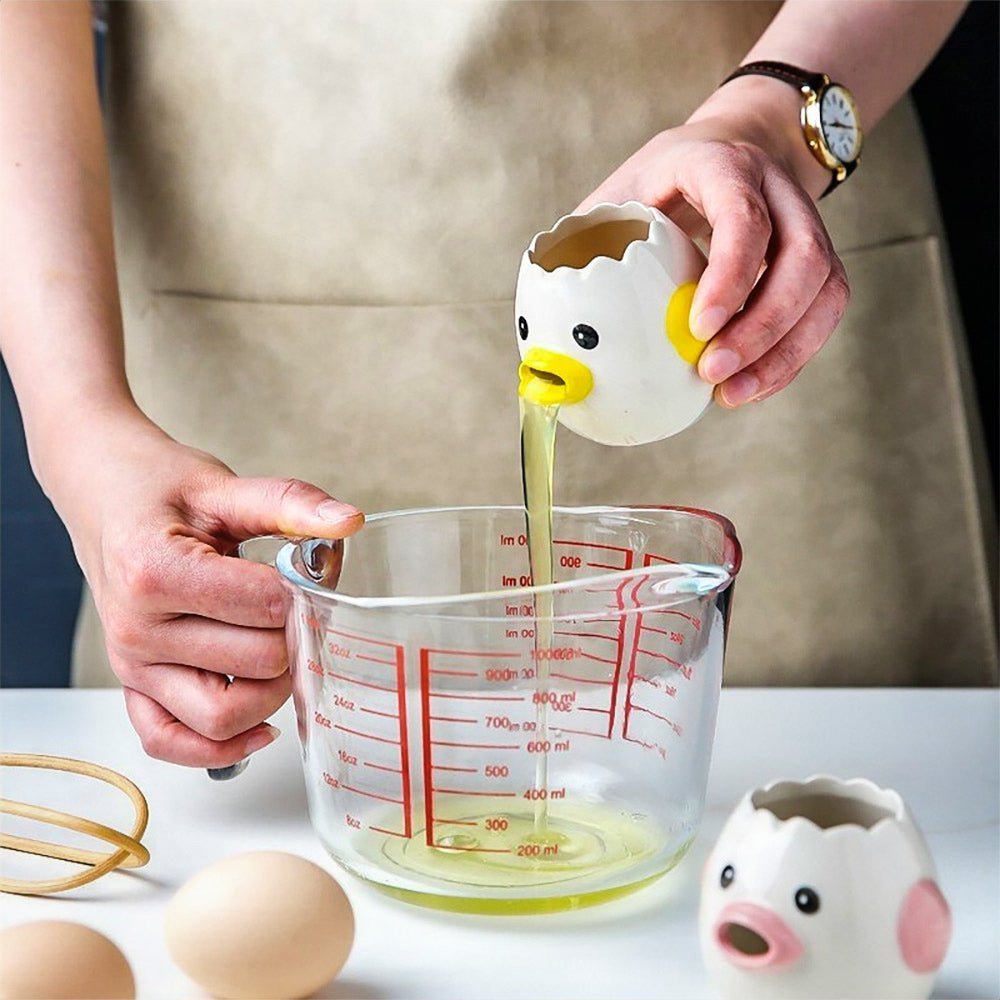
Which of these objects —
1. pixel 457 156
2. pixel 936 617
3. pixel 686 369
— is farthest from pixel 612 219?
pixel 936 617

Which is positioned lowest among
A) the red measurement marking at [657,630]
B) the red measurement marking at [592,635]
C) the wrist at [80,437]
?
the red measurement marking at [592,635]

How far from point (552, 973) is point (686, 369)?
1.03 ft

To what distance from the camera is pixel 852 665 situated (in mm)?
1237

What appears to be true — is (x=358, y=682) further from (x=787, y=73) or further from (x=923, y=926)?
(x=787, y=73)

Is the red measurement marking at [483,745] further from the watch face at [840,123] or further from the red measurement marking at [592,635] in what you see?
the watch face at [840,123]

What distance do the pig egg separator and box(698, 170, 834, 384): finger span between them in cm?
40

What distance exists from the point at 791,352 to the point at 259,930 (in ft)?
1.43

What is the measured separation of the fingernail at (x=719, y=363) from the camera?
2.51 feet

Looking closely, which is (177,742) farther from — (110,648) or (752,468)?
(752,468)

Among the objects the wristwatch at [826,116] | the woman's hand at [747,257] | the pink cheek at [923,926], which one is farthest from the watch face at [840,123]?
the pink cheek at [923,926]

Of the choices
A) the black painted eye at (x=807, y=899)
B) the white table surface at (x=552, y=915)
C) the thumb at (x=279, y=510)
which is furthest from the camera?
the thumb at (x=279, y=510)

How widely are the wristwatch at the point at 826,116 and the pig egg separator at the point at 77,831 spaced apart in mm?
629

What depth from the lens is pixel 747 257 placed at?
0.76m

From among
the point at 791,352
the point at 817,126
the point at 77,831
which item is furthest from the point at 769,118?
the point at 77,831
